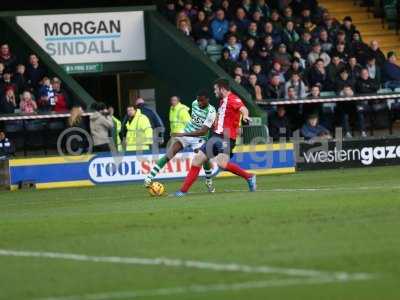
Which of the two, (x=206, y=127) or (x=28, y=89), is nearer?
(x=206, y=127)

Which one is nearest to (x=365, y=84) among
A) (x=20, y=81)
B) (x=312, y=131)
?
(x=312, y=131)

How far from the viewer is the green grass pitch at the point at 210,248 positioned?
32.3 ft

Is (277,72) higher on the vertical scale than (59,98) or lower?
higher

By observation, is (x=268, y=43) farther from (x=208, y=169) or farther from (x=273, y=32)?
(x=208, y=169)

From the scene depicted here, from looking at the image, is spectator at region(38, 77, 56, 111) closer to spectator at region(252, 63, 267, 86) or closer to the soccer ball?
spectator at region(252, 63, 267, 86)

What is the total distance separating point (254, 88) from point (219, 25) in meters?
2.62

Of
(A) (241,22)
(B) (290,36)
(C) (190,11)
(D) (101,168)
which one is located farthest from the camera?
(C) (190,11)

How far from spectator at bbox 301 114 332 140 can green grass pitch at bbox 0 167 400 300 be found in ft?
34.6

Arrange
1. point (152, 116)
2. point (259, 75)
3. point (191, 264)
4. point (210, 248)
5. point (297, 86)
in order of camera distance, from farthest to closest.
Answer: point (259, 75), point (297, 86), point (152, 116), point (210, 248), point (191, 264)

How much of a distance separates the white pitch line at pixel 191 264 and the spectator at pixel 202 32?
21132 millimetres

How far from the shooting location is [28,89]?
29.7 meters

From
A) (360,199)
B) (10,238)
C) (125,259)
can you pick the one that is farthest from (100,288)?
(360,199)

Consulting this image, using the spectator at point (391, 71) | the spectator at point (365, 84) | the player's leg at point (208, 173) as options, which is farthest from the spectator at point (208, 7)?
the player's leg at point (208, 173)

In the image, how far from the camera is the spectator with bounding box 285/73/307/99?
31641 mm
